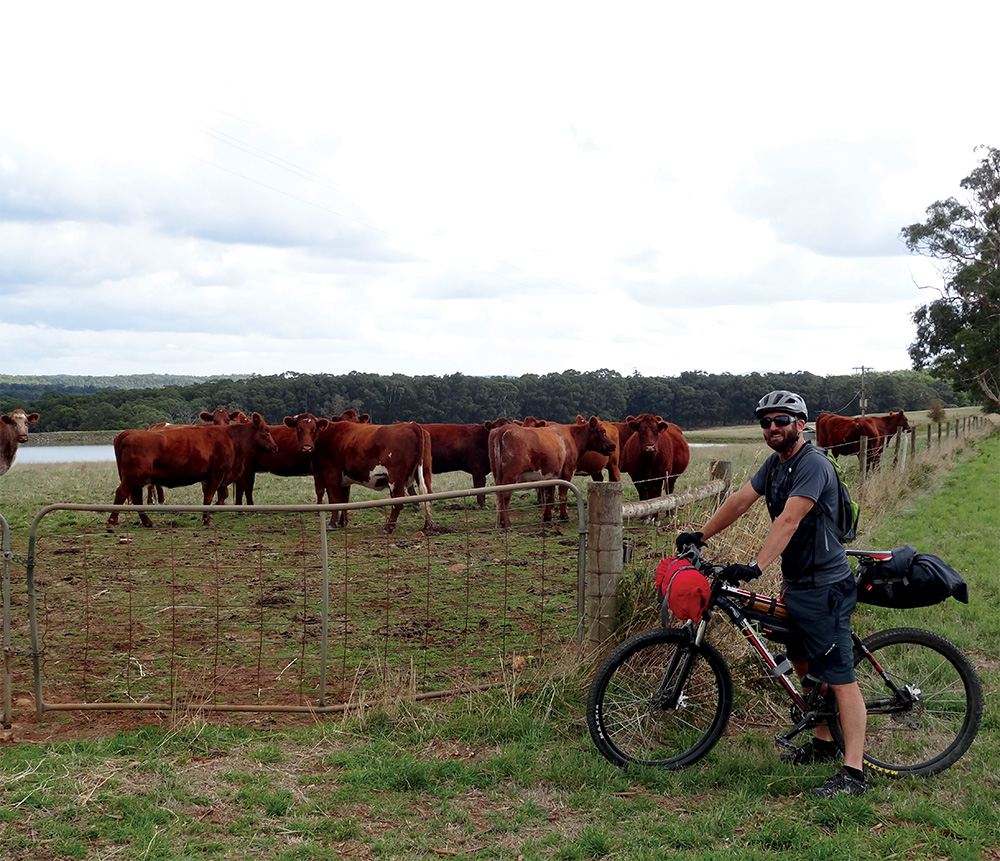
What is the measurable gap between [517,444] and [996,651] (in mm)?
9109

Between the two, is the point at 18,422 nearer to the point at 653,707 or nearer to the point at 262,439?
the point at 262,439

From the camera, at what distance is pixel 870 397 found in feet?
238

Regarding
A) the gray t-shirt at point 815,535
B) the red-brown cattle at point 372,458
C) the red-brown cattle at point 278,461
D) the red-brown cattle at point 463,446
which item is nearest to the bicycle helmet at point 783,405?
the gray t-shirt at point 815,535

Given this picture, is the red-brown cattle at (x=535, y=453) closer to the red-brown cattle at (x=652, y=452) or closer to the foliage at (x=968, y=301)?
the red-brown cattle at (x=652, y=452)

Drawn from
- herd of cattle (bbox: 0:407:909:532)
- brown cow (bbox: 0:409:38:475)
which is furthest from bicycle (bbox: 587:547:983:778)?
brown cow (bbox: 0:409:38:475)

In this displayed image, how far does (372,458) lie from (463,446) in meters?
3.27

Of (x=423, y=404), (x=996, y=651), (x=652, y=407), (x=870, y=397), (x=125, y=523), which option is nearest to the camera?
(x=996, y=651)

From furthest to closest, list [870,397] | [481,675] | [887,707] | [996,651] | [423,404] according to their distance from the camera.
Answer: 1. [870,397]
2. [423,404]
3. [996,651]
4. [481,675]
5. [887,707]

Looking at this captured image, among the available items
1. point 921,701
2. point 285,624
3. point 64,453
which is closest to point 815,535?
point 921,701

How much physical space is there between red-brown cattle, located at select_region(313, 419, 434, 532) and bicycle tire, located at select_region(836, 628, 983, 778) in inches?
385

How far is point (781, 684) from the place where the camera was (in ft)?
16.7

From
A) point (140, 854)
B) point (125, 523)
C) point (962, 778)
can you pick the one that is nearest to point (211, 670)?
point (140, 854)

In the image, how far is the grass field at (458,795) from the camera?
13.4 ft

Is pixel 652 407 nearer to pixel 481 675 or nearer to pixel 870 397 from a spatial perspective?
pixel 870 397
